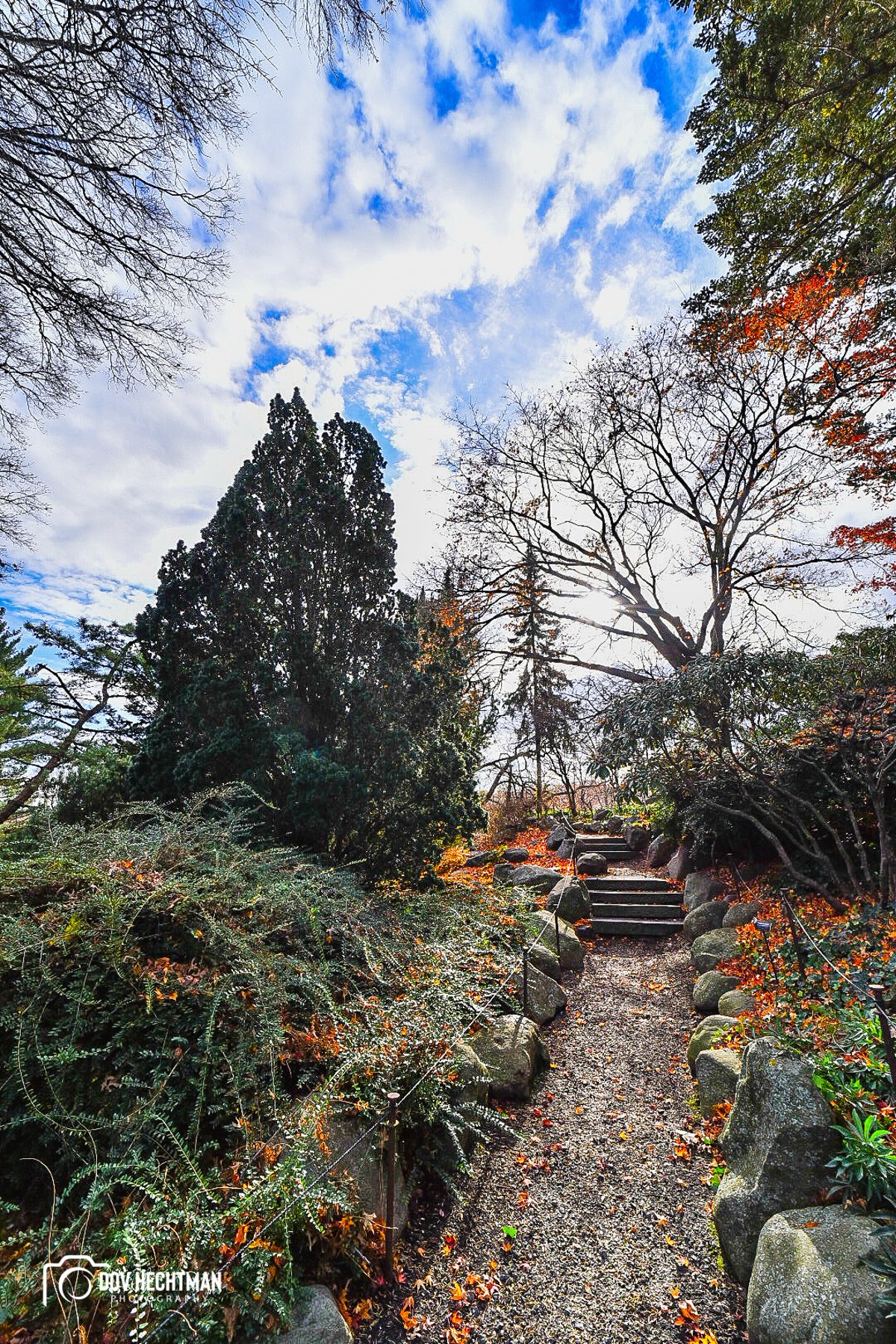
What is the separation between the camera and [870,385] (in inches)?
364

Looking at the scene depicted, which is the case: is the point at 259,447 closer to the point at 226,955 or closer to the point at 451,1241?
the point at 226,955

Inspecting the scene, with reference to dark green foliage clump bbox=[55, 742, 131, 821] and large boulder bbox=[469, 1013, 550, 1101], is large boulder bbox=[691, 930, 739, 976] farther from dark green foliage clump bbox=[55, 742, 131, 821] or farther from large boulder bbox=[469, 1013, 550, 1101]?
dark green foliage clump bbox=[55, 742, 131, 821]

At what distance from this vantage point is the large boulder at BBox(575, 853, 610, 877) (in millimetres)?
Answer: 9422

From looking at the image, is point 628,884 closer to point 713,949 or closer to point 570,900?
point 570,900

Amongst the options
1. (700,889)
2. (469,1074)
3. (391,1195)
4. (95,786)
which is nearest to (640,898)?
(700,889)

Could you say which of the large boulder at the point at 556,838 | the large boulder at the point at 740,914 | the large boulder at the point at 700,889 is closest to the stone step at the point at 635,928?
the large boulder at the point at 700,889

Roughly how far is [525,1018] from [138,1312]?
3395 mm

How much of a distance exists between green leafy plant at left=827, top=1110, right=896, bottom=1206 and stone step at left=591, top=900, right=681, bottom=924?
17.7ft

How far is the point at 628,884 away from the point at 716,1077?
5.03 meters

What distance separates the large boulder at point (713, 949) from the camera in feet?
17.9

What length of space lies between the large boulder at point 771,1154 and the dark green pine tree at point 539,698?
37.2ft

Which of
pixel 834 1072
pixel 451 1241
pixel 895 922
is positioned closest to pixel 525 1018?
pixel 451 1241

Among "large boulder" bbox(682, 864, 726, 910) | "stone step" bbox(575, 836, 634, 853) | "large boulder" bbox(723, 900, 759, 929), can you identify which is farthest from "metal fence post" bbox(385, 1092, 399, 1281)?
"stone step" bbox(575, 836, 634, 853)

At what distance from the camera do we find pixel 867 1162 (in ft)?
7.25
